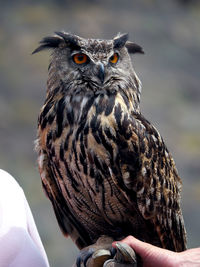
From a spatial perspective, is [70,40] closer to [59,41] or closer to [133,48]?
[59,41]

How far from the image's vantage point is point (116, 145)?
1.75m

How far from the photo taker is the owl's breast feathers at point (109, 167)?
1756mm

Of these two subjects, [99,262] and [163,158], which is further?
[163,158]

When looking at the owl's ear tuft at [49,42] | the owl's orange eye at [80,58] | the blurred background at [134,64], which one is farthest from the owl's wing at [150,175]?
the blurred background at [134,64]

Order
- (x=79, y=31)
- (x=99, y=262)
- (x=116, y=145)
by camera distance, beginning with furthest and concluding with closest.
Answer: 1. (x=79, y=31)
2. (x=116, y=145)
3. (x=99, y=262)

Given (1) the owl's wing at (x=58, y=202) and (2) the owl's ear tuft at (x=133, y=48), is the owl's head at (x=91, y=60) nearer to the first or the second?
(2) the owl's ear tuft at (x=133, y=48)

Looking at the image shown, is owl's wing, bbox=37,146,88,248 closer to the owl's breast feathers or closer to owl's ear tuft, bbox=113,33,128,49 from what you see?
the owl's breast feathers

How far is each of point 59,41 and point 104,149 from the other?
0.48 m

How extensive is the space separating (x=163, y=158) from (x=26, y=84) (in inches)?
246

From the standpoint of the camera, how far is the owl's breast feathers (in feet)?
5.76

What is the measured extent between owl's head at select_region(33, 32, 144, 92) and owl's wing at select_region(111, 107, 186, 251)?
146 millimetres

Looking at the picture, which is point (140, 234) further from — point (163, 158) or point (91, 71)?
point (91, 71)

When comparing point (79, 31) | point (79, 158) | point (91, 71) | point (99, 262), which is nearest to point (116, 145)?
point (79, 158)

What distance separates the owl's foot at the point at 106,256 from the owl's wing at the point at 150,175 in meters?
0.21
